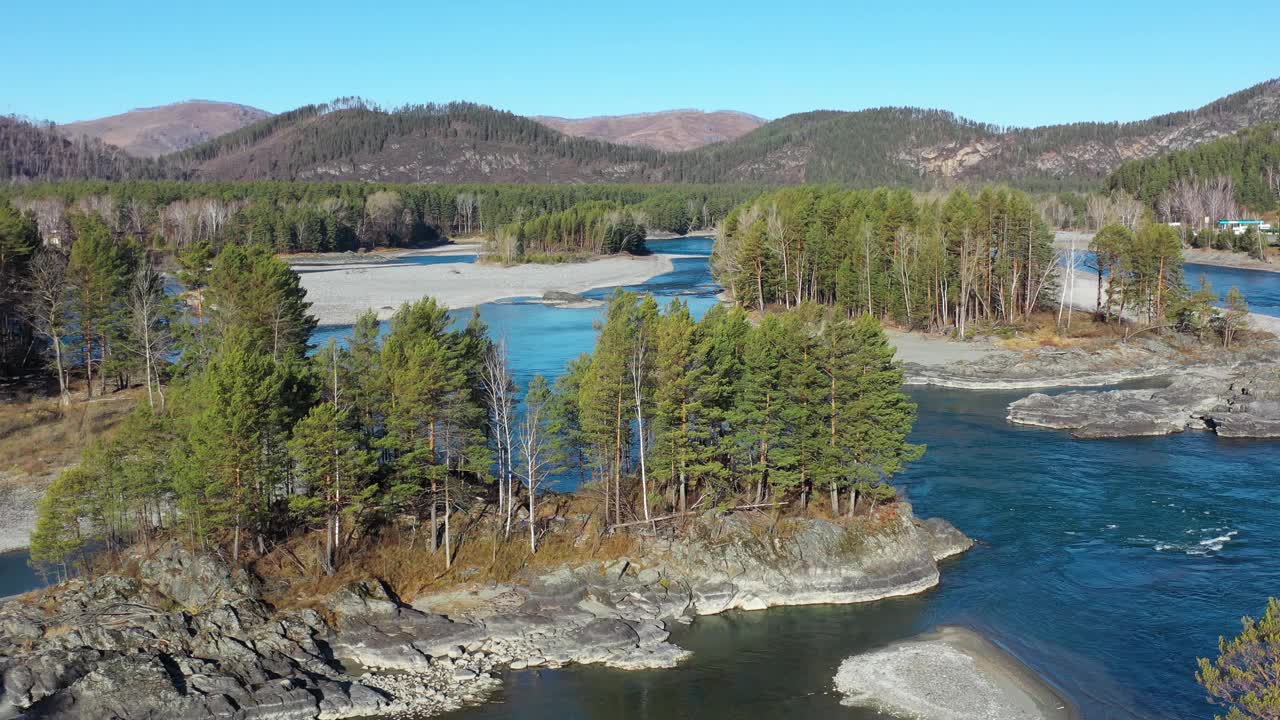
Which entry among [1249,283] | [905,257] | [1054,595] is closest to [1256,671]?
[1054,595]

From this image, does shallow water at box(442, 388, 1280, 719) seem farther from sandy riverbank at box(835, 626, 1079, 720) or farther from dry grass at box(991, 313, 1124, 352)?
dry grass at box(991, 313, 1124, 352)

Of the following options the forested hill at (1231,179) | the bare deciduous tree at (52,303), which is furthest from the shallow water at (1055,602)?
the forested hill at (1231,179)

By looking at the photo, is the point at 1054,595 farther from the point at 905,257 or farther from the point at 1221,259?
the point at 1221,259

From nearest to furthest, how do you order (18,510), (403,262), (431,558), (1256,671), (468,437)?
(1256,671) → (431,558) → (468,437) → (18,510) → (403,262)

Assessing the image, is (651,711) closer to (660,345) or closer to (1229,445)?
(660,345)

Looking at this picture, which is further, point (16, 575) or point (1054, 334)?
point (1054, 334)

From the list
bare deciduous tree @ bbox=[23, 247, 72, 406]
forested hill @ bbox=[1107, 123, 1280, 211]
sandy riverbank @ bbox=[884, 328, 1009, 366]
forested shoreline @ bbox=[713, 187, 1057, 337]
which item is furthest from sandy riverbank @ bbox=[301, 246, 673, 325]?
forested hill @ bbox=[1107, 123, 1280, 211]

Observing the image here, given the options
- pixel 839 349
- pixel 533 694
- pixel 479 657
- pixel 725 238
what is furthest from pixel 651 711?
pixel 725 238
